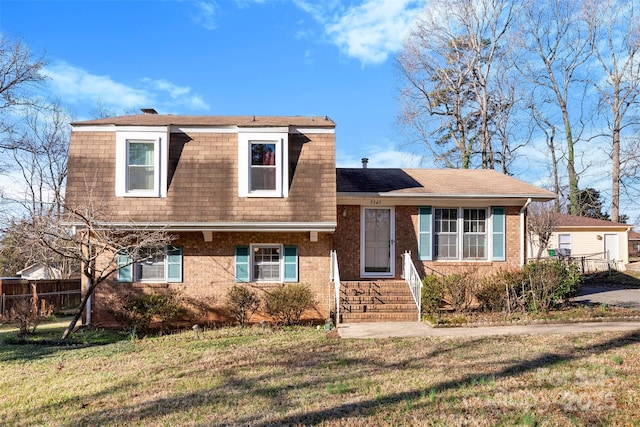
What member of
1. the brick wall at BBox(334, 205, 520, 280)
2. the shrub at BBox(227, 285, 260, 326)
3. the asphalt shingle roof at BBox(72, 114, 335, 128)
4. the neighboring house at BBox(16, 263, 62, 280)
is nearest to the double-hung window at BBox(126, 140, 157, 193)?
the asphalt shingle roof at BBox(72, 114, 335, 128)

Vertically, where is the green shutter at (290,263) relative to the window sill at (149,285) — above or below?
above

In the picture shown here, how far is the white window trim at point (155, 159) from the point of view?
12750mm

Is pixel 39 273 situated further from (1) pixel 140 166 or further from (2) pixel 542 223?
(2) pixel 542 223

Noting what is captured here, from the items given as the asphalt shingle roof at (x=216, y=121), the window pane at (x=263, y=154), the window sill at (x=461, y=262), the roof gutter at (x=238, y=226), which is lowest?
the window sill at (x=461, y=262)

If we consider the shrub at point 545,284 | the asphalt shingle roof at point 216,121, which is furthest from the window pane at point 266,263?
the shrub at point 545,284

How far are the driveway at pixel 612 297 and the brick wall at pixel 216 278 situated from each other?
8.02 metres

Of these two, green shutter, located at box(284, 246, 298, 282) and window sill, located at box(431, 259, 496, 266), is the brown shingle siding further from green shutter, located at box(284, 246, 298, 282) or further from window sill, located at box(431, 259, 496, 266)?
window sill, located at box(431, 259, 496, 266)

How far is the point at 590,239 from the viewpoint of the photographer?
30.3 meters

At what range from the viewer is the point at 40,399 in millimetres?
6461

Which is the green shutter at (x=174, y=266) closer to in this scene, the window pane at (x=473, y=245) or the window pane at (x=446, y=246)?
the window pane at (x=446, y=246)

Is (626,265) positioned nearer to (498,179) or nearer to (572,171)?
(572,171)

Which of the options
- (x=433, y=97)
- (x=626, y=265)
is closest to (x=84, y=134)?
(x=433, y=97)

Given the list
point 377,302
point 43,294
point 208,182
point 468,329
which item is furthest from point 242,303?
point 43,294

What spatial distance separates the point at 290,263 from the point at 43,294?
10233 mm
